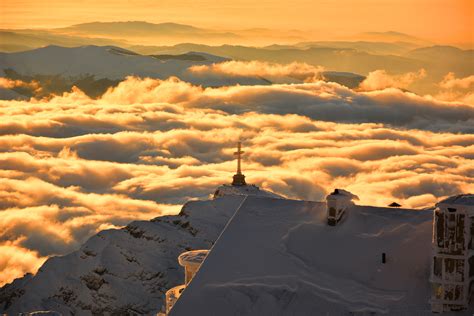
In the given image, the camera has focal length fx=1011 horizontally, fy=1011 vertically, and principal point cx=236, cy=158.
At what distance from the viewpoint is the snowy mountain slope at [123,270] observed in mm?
165625

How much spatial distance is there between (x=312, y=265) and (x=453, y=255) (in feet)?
23.0

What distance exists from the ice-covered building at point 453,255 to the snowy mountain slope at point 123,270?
377 feet

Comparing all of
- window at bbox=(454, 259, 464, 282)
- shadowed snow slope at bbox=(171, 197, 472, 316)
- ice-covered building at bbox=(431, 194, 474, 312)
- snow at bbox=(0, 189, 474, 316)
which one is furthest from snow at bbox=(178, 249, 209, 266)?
window at bbox=(454, 259, 464, 282)

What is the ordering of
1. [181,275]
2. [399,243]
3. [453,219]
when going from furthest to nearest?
[181,275] → [399,243] → [453,219]

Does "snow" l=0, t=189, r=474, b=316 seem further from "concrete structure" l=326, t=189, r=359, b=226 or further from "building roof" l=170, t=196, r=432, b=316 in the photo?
"concrete structure" l=326, t=189, r=359, b=226

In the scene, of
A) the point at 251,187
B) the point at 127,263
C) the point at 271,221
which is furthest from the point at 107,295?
the point at 271,221

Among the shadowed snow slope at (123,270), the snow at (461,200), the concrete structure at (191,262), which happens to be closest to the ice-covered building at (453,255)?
the snow at (461,200)

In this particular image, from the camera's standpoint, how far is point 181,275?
583 feet

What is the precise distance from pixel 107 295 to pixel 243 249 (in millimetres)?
129335

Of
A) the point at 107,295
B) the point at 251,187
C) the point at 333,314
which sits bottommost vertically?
the point at 107,295

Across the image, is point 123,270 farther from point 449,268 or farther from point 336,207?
point 449,268

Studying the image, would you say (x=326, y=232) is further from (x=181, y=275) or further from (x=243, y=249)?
(x=181, y=275)

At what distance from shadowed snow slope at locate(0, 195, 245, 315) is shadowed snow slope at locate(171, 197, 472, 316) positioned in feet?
352

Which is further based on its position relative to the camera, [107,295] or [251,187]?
[107,295]
